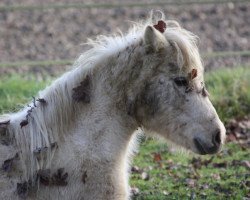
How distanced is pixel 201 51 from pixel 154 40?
8.74m

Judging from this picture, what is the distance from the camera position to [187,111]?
6.00 m

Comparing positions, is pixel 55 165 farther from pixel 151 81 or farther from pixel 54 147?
pixel 151 81

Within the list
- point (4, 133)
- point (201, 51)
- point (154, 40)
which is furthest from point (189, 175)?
point (201, 51)

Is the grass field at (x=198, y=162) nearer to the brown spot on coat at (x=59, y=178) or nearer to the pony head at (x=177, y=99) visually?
the pony head at (x=177, y=99)

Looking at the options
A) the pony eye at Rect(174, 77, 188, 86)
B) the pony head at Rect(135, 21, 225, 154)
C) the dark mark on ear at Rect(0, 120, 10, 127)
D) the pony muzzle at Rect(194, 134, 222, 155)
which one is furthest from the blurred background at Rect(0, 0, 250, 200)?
the pony muzzle at Rect(194, 134, 222, 155)

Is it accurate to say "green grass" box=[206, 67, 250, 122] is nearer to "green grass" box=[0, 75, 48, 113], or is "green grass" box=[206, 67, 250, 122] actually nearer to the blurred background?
the blurred background

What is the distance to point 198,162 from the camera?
10.0 m

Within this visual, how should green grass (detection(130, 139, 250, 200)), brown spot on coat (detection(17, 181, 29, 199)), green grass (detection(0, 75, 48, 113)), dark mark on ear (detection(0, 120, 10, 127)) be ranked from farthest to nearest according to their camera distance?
1. green grass (detection(0, 75, 48, 113))
2. green grass (detection(130, 139, 250, 200))
3. dark mark on ear (detection(0, 120, 10, 127))
4. brown spot on coat (detection(17, 181, 29, 199))

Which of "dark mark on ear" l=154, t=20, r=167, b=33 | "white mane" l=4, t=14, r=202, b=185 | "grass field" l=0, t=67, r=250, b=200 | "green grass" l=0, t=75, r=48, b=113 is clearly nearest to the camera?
"white mane" l=4, t=14, r=202, b=185

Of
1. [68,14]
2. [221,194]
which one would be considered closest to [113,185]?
[221,194]

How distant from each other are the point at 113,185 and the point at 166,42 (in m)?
1.16

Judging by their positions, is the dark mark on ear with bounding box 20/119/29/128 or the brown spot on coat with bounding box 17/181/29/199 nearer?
the brown spot on coat with bounding box 17/181/29/199

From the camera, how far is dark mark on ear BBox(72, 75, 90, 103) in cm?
601

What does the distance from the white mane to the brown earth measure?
782 cm
